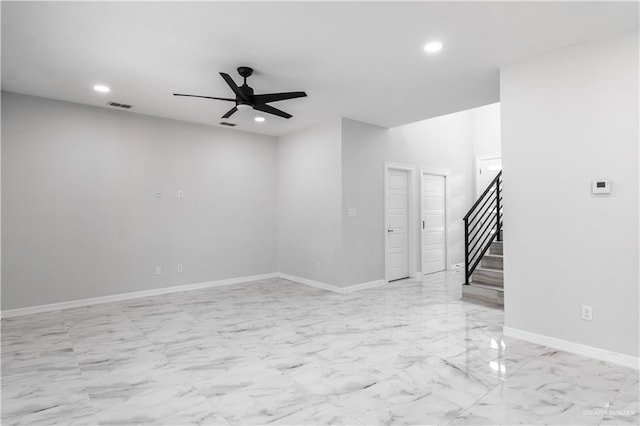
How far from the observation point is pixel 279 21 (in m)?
2.72

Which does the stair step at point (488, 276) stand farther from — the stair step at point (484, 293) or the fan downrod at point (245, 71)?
the fan downrod at point (245, 71)

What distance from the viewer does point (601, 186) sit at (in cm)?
293

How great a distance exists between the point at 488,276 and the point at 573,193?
2.14 meters

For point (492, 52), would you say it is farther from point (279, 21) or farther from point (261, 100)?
point (261, 100)

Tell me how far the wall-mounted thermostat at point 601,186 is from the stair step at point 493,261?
218 cm

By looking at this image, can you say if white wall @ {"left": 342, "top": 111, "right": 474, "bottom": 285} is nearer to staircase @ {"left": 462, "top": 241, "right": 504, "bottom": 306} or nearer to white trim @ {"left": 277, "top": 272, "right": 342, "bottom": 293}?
white trim @ {"left": 277, "top": 272, "right": 342, "bottom": 293}

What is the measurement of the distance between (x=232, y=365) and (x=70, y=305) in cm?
A: 316

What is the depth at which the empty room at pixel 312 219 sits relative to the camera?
8.22 ft

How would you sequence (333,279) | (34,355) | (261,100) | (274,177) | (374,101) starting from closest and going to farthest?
(34,355) < (261,100) < (374,101) < (333,279) < (274,177)

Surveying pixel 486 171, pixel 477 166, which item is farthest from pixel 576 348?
pixel 477 166

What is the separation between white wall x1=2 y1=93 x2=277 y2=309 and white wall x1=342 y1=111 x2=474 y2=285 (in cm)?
184

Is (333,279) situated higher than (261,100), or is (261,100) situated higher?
(261,100)

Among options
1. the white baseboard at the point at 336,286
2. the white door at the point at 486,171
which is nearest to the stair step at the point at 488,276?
the white baseboard at the point at 336,286

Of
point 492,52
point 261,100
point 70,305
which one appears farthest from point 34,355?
point 492,52
